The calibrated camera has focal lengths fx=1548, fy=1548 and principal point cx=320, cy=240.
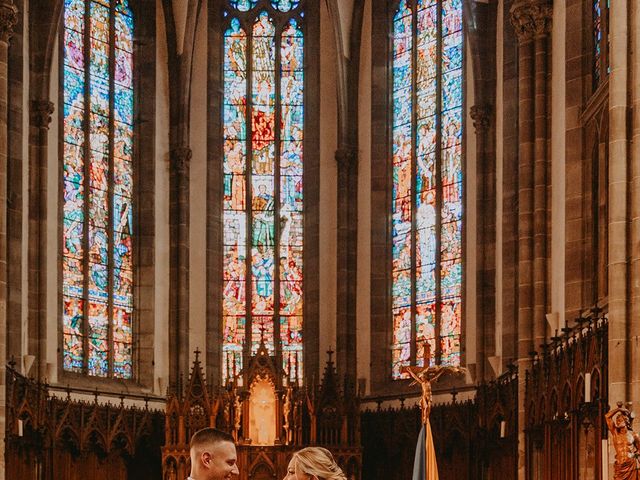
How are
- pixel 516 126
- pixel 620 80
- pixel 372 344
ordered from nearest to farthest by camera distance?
pixel 620 80
pixel 516 126
pixel 372 344

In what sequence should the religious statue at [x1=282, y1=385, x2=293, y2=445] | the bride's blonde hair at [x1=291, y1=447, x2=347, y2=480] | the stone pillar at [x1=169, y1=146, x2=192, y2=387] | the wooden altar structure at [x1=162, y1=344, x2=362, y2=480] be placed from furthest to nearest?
the stone pillar at [x1=169, y1=146, x2=192, y2=387] < the religious statue at [x1=282, y1=385, x2=293, y2=445] < the wooden altar structure at [x1=162, y1=344, x2=362, y2=480] < the bride's blonde hair at [x1=291, y1=447, x2=347, y2=480]

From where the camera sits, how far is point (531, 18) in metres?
22.4

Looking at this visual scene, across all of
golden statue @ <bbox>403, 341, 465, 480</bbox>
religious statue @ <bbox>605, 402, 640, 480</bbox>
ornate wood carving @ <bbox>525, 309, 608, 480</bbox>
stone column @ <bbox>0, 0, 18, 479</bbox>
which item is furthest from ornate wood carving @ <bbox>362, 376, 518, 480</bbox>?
religious statue @ <bbox>605, 402, 640, 480</bbox>

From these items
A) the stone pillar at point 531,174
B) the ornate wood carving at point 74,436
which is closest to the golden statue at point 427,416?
the stone pillar at point 531,174

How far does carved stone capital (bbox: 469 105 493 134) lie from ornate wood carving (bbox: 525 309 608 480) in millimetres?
5584

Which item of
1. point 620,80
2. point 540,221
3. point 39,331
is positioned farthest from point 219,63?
point 620,80

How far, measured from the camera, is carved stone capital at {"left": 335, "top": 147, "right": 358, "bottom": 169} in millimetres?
28312

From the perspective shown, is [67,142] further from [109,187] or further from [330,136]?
[330,136]

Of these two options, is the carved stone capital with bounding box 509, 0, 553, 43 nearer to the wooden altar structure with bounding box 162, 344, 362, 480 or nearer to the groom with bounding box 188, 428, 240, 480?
the wooden altar structure with bounding box 162, 344, 362, 480

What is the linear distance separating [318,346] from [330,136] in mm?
3929

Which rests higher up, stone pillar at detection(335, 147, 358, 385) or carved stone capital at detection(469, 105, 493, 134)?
carved stone capital at detection(469, 105, 493, 134)

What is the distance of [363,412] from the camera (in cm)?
2678

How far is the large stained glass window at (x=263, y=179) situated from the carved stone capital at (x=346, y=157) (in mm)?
894

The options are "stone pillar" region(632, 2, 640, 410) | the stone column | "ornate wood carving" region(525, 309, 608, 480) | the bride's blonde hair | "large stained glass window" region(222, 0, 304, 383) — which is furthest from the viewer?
"large stained glass window" region(222, 0, 304, 383)
